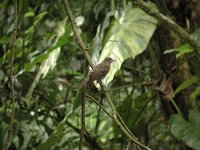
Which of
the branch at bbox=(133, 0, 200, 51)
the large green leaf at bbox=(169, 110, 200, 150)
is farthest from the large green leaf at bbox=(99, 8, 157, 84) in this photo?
the large green leaf at bbox=(169, 110, 200, 150)

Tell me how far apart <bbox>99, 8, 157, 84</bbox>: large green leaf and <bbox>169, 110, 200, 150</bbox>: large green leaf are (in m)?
0.38

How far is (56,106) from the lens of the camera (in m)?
1.70

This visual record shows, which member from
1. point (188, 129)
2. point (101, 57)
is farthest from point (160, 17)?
point (188, 129)

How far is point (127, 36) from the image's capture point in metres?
1.34

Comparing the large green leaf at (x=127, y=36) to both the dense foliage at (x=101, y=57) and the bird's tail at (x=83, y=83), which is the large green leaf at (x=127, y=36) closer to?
the dense foliage at (x=101, y=57)

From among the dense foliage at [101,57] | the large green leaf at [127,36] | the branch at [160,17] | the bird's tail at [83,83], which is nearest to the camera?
the bird's tail at [83,83]

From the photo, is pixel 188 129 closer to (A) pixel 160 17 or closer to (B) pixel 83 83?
(A) pixel 160 17

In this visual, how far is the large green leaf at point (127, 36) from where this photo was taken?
3.97 feet

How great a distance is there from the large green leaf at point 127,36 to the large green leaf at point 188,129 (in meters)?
0.38

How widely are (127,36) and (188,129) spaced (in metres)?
0.43

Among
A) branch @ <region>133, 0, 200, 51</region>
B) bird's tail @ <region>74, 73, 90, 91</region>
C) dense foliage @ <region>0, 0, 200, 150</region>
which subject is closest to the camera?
bird's tail @ <region>74, 73, 90, 91</region>

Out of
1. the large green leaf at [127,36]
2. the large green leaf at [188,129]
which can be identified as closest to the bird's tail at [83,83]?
the large green leaf at [127,36]

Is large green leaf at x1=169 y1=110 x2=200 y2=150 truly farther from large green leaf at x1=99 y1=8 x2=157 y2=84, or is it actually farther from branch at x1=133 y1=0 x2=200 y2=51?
branch at x1=133 y1=0 x2=200 y2=51

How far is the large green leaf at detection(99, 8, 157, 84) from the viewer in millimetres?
1209
